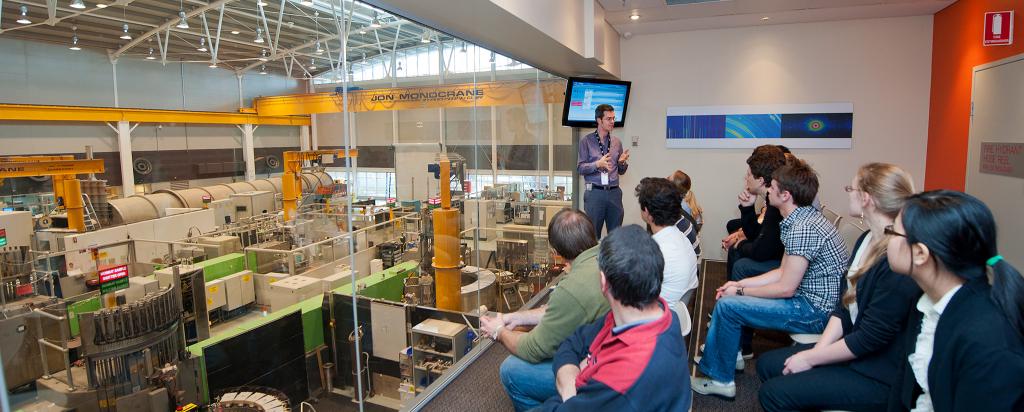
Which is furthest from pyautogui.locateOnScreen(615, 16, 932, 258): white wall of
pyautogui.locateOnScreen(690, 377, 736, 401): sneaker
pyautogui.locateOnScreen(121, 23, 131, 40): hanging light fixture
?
pyautogui.locateOnScreen(121, 23, 131, 40): hanging light fixture

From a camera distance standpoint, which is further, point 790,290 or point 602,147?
point 602,147

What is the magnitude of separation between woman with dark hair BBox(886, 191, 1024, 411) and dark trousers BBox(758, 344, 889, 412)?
13.1 inches

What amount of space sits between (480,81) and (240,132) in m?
1.69

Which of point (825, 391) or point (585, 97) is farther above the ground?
point (585, 97)

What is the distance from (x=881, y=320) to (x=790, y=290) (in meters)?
0.62

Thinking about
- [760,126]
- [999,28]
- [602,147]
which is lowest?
[602,147]

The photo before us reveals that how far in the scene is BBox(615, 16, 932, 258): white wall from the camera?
203 inches

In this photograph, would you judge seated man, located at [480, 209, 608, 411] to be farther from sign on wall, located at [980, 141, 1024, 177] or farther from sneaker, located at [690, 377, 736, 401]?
sign on wall, located at [980, 141, 1024, 177]

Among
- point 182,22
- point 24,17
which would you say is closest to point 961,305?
point 24,17

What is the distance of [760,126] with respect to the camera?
558cm

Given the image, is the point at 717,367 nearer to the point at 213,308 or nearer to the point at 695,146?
the point at 695,146

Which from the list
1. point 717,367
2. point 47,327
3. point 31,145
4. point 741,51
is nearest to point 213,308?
point 47,327

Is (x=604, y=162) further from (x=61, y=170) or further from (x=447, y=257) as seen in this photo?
(x=61, y=170)

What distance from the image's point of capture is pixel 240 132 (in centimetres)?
323
